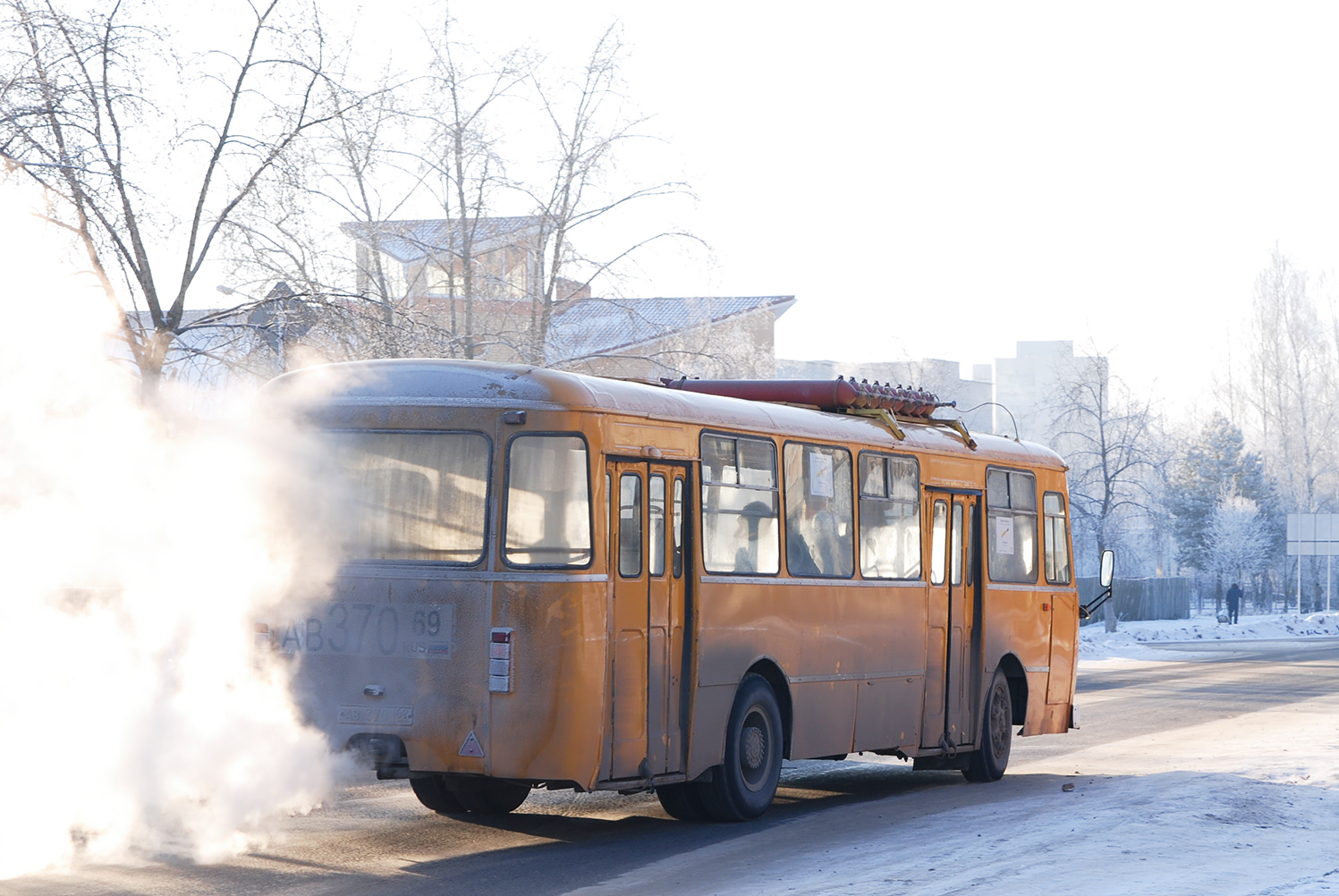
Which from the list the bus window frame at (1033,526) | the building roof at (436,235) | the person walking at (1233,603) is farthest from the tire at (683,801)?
the person walking at (1233,603)

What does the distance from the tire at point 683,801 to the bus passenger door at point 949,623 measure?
133 inches

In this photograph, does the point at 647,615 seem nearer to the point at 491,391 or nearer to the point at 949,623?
the point at 491,391

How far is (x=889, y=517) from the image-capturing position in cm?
1427

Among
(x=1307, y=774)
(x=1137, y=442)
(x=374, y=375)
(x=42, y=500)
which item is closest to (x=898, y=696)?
(x=1307, y=774)

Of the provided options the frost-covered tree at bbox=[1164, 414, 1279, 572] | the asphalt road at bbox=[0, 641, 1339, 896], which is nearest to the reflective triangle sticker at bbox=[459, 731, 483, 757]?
the asphalt road at bbox=[0, 641, 1339, 896]

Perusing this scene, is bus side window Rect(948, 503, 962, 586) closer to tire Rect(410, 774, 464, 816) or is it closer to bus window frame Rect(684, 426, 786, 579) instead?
bus window frame Rect(684, 426, 786, 579)

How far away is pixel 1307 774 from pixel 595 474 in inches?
307

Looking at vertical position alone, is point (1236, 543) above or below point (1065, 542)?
above

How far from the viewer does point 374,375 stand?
10797 mm

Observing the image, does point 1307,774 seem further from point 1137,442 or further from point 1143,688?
point 1137,442

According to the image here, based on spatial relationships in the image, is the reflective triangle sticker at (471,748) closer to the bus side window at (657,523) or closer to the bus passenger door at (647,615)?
the bus passenger door at (647,615)

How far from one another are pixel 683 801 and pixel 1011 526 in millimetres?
5859

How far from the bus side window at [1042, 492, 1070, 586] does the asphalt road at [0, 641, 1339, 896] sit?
2.02 m

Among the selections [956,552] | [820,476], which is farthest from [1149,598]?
[820,476]
